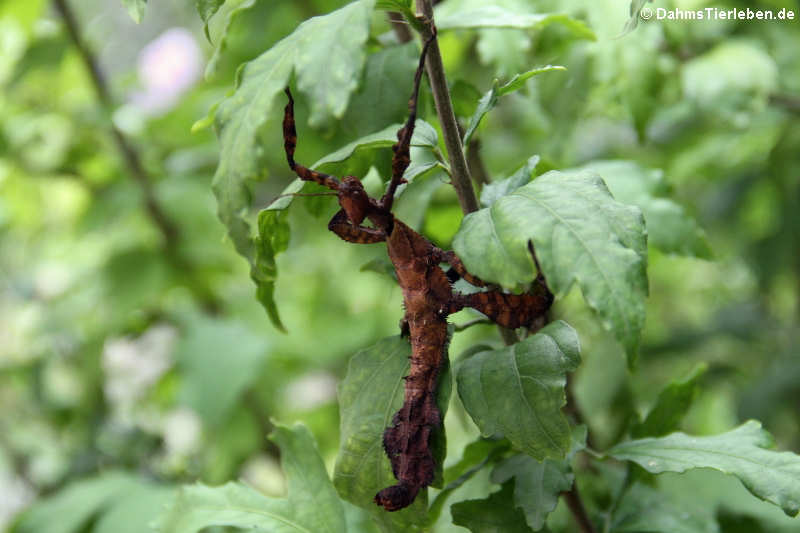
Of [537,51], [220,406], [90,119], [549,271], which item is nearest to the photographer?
[549,271]

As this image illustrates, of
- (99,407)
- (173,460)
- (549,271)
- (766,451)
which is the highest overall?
(549,271)

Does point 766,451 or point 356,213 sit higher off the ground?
point 356,213

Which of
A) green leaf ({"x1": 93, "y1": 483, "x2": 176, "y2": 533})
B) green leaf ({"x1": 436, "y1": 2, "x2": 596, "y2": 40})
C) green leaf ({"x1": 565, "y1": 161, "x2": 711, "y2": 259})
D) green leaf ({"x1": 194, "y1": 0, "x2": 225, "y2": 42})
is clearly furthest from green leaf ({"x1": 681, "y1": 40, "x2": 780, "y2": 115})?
green leaf ({"x1": 93, "y1": 483, "x2": 176, "y2": 533})

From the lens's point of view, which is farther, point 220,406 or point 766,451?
point 220,406

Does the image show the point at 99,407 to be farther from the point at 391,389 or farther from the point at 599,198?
the point at 599,198

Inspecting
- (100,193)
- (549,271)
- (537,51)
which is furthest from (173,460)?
(549,271)

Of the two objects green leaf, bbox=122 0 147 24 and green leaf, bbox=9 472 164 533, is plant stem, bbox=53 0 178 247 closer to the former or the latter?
green leaf, bbox=9 472 164 533
